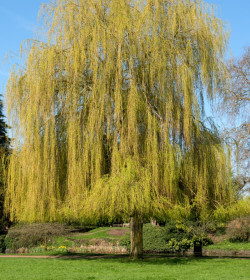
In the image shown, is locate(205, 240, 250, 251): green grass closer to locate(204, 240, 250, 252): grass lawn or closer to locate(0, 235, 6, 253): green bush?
locate(204, 240, 250, 252): grass lawn

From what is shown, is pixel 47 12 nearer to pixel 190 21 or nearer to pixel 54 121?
pixel 54 121

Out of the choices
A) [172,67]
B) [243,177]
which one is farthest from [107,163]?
[243,177]

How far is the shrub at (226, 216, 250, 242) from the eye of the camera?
2498cm

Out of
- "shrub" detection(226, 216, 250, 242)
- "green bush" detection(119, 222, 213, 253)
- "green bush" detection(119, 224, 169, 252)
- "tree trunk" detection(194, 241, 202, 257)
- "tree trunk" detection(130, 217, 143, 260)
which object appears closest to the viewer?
"tree trunk" detection(130, 217, 143, 260)

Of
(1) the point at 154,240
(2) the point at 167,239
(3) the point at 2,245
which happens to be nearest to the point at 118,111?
(2) the point at 167,239

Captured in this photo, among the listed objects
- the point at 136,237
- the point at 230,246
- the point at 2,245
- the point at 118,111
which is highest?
the point at 118,111

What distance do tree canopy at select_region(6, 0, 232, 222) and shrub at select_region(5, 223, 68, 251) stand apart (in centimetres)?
950

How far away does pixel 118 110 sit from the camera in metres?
11.1

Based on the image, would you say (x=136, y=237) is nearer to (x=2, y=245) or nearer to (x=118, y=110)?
(x=118, y=110)

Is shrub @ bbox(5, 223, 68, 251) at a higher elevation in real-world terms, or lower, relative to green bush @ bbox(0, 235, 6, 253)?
higher

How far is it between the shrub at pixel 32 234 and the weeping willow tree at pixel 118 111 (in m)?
9.36

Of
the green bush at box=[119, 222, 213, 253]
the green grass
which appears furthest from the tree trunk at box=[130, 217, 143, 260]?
the green grass

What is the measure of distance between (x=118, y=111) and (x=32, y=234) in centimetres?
1358

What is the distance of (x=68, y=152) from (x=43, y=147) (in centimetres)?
92
